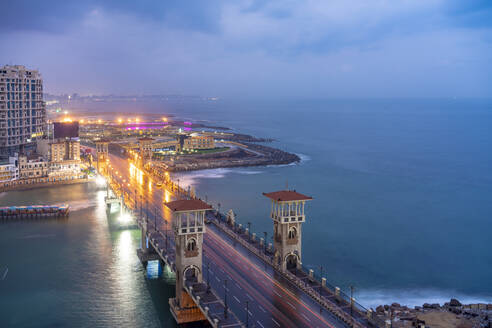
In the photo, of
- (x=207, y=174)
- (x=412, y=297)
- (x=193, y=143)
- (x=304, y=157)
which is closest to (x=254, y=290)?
(x=412, y=297)

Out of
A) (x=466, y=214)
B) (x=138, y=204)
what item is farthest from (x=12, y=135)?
(x=466, y=214)

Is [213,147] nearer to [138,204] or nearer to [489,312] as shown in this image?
[138,204]

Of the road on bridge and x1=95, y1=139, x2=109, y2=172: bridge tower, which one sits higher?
x1=95, y1=139, x2=109, y2=172: bridge tower

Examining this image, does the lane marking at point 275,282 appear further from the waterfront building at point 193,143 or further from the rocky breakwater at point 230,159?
the waterfront building at point 193,143

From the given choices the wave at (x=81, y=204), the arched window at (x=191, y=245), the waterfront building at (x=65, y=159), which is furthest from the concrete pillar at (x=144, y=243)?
the waterfront building at (x=65, y=159)

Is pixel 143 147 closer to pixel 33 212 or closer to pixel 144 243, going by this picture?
pixel 33 212

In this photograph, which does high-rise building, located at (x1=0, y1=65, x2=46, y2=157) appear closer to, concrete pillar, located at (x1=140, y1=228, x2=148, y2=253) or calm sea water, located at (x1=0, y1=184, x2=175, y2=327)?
calm sea water, located at (x1=0, y1=184, x2=175, y2=327)

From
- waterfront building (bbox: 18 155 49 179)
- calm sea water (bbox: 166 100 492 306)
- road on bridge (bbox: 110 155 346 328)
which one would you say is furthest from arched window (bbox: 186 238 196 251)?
waterfront building (bbox: 18 155 49 179)

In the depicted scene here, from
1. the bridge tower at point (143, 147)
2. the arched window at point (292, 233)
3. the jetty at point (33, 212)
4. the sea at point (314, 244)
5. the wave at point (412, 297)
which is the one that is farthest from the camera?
the bridge tower at point (143, 147)
